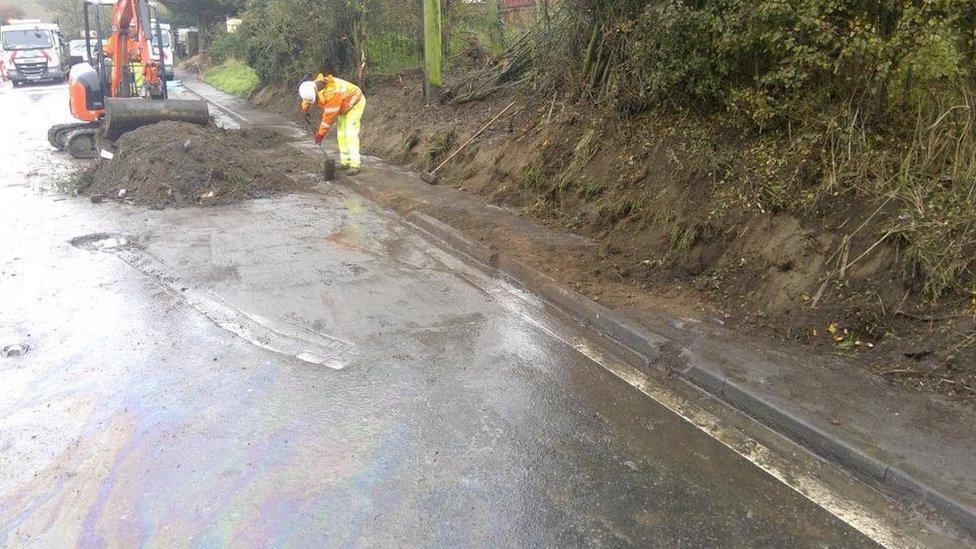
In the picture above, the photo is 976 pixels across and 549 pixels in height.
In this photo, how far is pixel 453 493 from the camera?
365cm

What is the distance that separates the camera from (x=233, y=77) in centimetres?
2997

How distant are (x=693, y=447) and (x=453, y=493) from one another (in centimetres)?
147

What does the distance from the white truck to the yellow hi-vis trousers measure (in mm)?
27619

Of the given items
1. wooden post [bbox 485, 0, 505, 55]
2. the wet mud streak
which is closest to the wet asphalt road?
the wet mud streak

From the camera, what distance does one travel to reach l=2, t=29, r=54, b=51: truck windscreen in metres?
33.2

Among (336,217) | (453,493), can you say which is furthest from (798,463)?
(336,217)

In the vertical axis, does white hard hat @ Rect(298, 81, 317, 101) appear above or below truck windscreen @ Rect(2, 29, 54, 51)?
below

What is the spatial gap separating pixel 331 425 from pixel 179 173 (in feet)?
25.8

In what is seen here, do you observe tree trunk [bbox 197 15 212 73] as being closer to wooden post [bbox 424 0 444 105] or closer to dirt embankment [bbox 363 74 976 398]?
wooden post [bbox 424 0 444 105]

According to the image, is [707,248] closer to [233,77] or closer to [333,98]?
[333,98]

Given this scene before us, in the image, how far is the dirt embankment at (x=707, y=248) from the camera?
16.3 feet

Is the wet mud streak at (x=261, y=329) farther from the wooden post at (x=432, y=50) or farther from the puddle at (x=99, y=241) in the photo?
the wooden post at (x=432, y=50)

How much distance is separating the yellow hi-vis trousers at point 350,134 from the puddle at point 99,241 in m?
4.59

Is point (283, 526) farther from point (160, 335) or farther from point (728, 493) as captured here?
point (160, 335)
